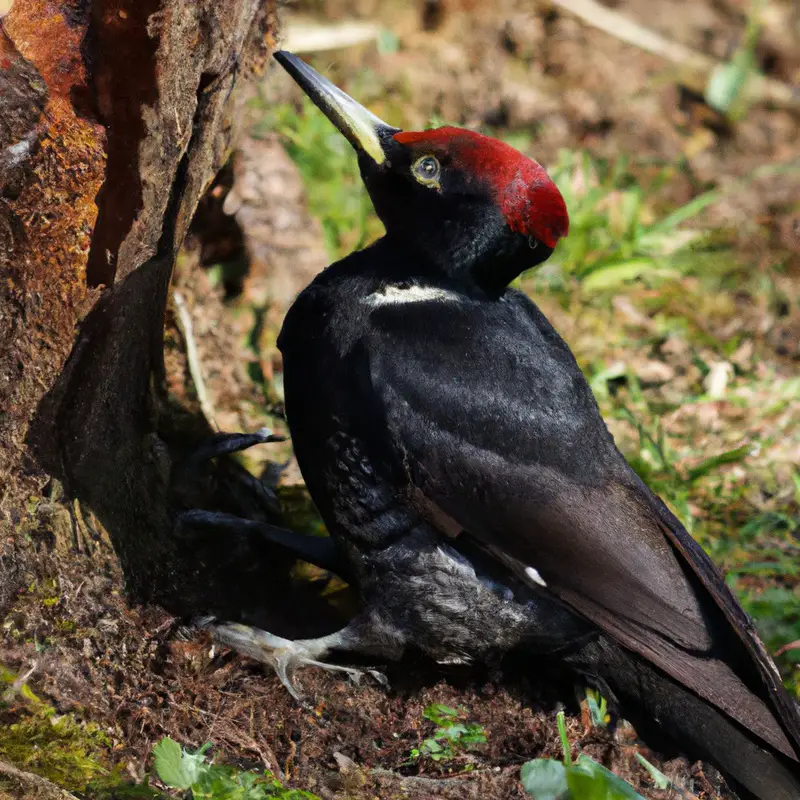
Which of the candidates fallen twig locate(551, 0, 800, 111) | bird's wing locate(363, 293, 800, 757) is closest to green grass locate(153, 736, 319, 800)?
bird's wing locate(363, 293, 800, 757)

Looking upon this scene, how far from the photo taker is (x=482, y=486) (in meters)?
2.88

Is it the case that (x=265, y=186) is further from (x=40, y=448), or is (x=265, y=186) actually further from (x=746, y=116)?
(x=746, y=116)

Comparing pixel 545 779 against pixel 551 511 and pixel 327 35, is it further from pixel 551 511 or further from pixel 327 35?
pixel 327 35

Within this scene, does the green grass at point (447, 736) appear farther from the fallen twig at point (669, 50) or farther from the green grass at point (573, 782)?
the fallen twig at point (669, 50)

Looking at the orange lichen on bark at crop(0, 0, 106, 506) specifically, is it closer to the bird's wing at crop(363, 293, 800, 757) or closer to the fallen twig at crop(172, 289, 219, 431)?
the bird's wing at crop(363, 293, 800, 757)

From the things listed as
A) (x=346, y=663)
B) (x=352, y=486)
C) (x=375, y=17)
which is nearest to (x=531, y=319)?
(x=352, y=486)

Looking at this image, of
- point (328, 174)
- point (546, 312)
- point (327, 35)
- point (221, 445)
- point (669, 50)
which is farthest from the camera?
point (669, 50)

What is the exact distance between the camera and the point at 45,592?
2.59m

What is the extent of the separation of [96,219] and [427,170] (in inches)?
38.4

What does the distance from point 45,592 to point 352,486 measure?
2.82 feet

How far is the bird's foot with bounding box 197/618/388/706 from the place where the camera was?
9.81ft

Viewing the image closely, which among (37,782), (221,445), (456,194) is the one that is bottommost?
(37,782)

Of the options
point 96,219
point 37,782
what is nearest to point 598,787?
point 37,782

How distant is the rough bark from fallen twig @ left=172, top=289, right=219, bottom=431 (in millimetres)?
694
